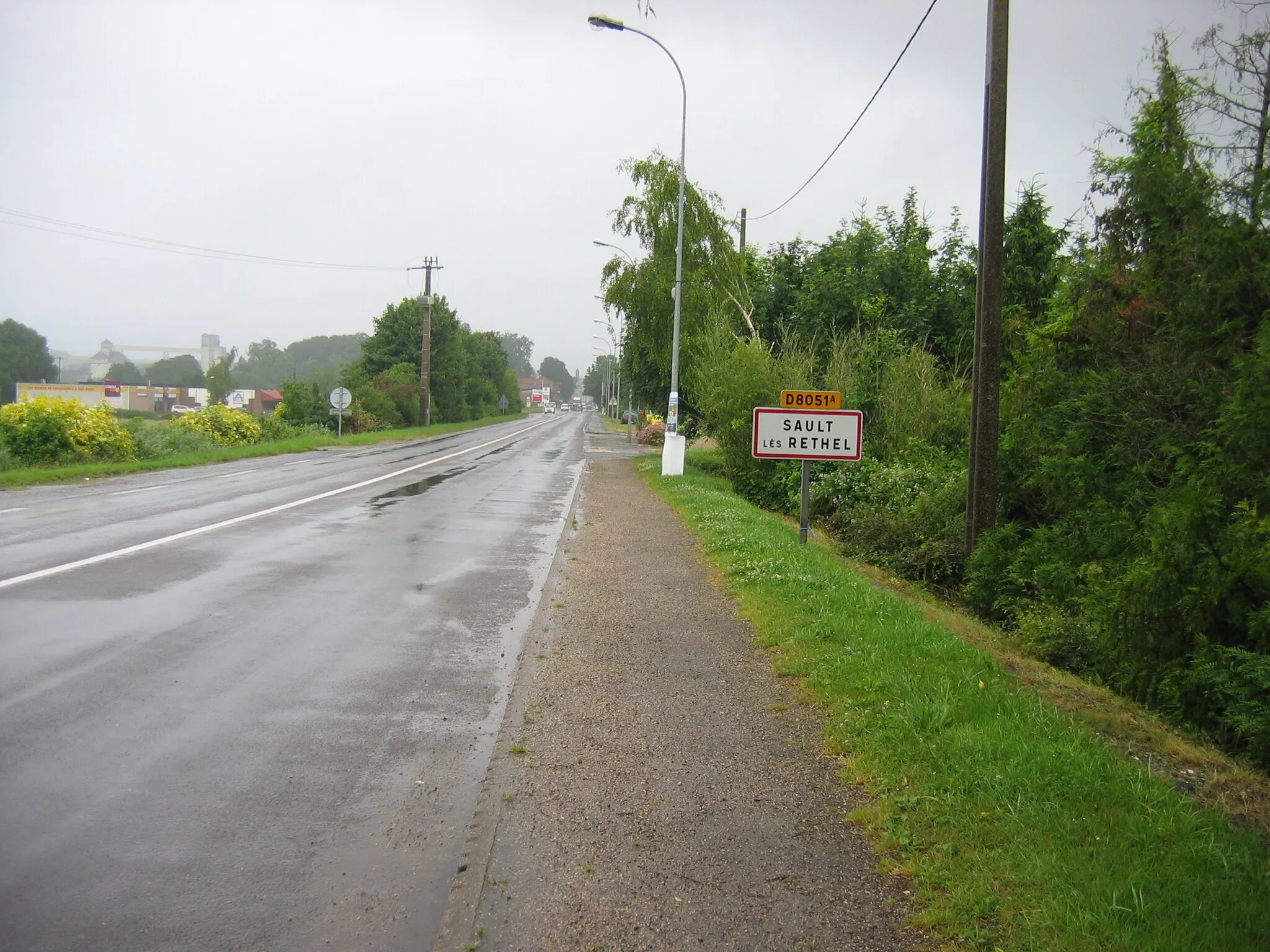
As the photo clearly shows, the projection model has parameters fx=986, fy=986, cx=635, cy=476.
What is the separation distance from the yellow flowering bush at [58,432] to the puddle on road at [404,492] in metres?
9.15

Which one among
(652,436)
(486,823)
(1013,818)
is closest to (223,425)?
(652,436)

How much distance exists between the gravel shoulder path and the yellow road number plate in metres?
5.15

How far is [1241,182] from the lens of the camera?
8672 millimetres

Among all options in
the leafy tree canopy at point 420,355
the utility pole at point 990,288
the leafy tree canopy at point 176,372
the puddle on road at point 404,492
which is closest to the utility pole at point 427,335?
the leafy tree canopy at point 420,355

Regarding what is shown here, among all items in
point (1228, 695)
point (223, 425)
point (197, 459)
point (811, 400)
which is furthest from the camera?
point (223, 425)

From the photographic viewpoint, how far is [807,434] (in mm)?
11930

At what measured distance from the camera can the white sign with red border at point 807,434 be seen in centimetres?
1189

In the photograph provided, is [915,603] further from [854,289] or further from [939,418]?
[854,289]

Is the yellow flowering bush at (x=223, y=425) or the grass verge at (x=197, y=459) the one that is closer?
the grass verge at (x=197, y=459)

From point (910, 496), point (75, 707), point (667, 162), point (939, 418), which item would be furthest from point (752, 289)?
point (75, 707)

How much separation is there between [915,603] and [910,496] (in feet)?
18.1

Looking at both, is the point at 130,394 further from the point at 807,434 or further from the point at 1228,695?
the point at 1228,695

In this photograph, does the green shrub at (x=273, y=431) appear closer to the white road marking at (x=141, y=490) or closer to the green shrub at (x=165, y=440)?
the green shrub at (x=165, y=440)

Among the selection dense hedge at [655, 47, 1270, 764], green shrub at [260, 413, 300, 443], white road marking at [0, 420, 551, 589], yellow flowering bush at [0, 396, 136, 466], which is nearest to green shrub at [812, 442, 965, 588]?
dense hedge at [655, 47, 1270, 764]
